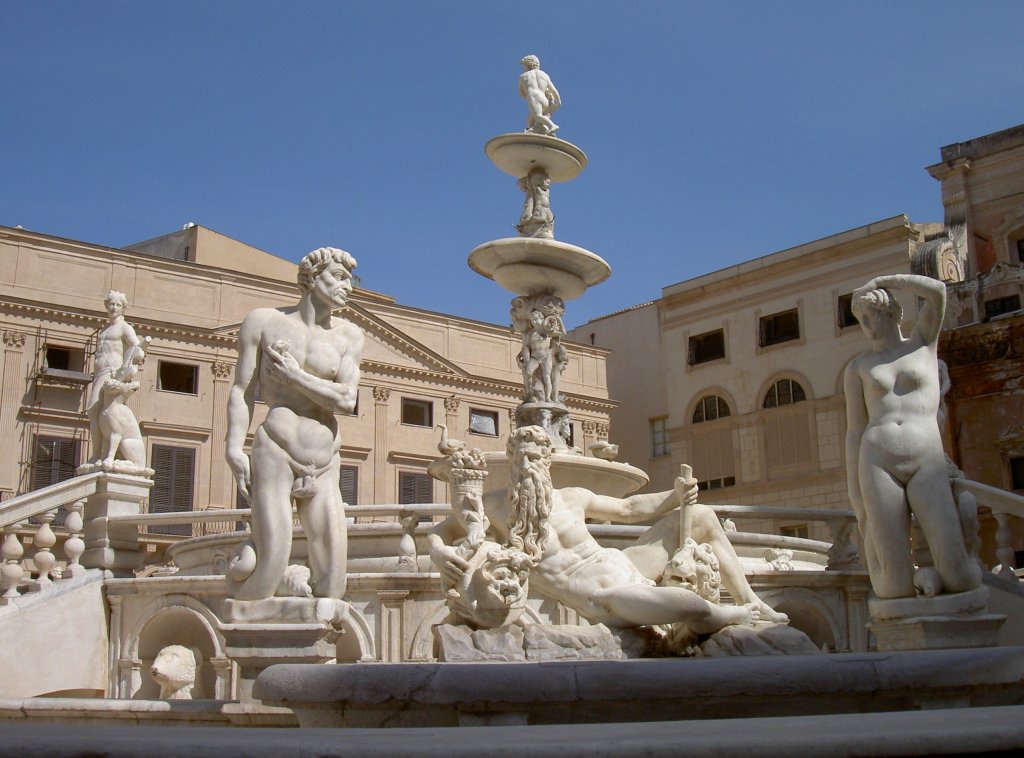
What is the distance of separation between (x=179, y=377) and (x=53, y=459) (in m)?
4.63

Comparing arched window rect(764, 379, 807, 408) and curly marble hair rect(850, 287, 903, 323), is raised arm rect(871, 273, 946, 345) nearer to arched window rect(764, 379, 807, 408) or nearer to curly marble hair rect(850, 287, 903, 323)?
curly marble hair rect(850, 287, 903, 323)

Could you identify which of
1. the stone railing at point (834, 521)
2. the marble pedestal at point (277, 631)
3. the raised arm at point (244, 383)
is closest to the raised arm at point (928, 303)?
the stone railing at point (834, 521)

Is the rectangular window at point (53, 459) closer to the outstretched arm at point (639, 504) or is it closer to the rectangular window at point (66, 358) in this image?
the rectangular window at point (66, 358)

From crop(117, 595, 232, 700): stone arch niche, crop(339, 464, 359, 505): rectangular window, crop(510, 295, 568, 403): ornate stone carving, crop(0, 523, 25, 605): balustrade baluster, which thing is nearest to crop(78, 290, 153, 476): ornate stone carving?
crop(0, 523, 25, 605): balustrade baluster

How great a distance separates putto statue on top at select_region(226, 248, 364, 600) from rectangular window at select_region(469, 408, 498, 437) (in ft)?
111

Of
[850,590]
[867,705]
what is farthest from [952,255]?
[867,705]

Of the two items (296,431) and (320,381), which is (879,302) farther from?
(296,431)

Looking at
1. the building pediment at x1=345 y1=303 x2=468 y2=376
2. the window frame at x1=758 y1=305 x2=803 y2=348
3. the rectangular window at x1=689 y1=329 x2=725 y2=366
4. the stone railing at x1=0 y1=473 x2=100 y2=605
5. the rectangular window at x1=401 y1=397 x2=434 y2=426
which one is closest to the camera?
the stone railing at x1=0 y1=473 x2=100 y2=605

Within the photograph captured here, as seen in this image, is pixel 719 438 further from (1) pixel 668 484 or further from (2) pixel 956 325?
(2) pixel 956 325

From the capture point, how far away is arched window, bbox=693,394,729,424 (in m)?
38.7

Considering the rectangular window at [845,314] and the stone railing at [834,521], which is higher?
the rectangular window at [845,314]

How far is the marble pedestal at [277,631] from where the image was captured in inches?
240

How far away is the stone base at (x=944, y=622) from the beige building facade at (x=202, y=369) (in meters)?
28.5

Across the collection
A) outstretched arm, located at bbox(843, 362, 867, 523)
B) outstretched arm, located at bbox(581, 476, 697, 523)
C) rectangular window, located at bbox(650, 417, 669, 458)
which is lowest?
outstretched arm, located at bbox(581, 476, 697, 523)
